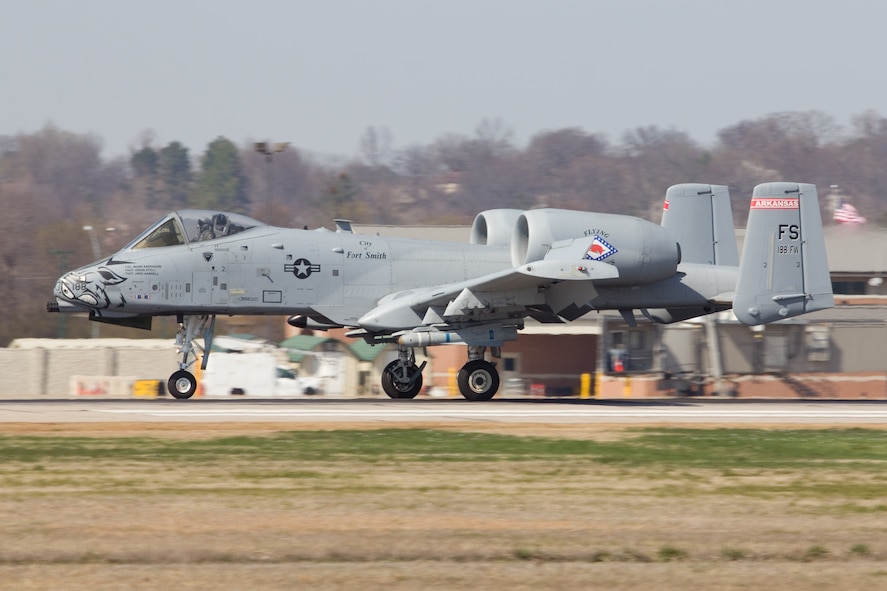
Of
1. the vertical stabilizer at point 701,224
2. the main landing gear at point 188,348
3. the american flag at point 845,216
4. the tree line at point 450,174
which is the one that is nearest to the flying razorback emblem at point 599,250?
the vertical stabilizer at point 701,224

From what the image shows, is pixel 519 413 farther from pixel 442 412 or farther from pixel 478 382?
pixel 478 382

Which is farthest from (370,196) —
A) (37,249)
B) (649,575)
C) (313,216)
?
(649,575)

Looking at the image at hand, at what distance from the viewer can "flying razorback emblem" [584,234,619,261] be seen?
21250 mm

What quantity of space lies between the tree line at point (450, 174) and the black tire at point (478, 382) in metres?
69.9

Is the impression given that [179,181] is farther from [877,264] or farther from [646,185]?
[877,264]

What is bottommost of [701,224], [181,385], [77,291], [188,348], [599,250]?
[181,385]

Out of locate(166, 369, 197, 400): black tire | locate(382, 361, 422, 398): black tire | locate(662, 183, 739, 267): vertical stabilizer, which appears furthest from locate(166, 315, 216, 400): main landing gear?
locate(662, 183, 739, 267): vertical stabilizer

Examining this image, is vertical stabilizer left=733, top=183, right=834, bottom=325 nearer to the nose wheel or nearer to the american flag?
the nose wheel

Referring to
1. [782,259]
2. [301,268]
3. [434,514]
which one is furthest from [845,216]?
[434,514]

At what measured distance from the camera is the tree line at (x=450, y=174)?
11431 centimetres

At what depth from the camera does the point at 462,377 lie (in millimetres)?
22000

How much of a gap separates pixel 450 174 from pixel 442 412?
125262mm

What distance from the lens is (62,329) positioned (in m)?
50.7

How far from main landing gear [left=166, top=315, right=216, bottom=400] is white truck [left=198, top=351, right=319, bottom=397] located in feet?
37.8
